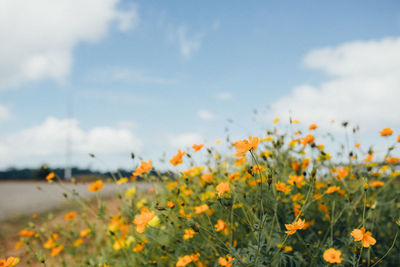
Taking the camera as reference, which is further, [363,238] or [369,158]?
[369,158]

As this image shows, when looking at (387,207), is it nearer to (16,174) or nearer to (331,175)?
(331,175)

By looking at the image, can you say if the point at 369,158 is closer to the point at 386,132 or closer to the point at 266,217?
the point at 386,132

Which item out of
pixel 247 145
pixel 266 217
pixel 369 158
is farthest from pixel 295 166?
pixel 247 145

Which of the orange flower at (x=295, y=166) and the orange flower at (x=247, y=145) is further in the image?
the orange flower at (x=295, y=166)

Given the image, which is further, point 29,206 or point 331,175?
point 29,206

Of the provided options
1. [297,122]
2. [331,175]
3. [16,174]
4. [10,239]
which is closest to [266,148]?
[297,122]

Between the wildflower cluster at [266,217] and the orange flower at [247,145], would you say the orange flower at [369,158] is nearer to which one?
the wildflower cluster at [266,217]

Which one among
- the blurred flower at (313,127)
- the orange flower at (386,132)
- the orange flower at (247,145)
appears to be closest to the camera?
the orange flower at (247,145)

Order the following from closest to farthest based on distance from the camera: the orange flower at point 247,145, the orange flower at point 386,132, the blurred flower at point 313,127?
1. the orange flower at point 247,145
2. the orange flower at point 386,132
3. the blurred flower at point 313,127

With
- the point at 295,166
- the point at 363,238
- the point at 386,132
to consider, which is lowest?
the point at 363,238

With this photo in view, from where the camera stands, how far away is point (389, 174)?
8.95 feet

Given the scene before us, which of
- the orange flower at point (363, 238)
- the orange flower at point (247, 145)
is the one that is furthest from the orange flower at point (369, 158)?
the orange flower at point (247, 145)

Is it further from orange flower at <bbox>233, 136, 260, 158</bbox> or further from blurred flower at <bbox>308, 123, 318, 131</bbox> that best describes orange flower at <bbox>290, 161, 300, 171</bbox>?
orange flower at <bbox>233, 136, 260, 158</bbox>

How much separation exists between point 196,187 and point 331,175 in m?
1.27
